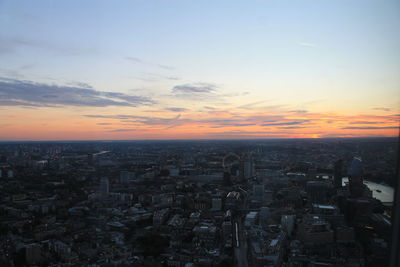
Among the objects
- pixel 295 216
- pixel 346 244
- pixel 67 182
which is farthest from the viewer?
pixel 67 182

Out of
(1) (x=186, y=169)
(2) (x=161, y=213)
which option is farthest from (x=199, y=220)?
(1) (x=186, y=169)

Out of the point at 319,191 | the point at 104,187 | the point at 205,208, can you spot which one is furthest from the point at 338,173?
the point at 104,187

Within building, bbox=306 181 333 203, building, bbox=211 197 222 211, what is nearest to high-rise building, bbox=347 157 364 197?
building, bbox=306 181 333 203

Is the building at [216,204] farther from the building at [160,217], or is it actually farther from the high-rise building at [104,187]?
the high-rise building at [104,187]

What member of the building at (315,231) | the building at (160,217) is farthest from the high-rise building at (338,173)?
the building at (160,217)

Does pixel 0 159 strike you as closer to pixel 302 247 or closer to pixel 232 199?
pixel 232 199

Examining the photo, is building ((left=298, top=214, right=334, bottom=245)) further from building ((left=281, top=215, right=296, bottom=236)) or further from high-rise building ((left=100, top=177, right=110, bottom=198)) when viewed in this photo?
high-rise building ((left=100, top=177, right=110, bottom=198))

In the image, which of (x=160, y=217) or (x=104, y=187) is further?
(x=104, y=187)

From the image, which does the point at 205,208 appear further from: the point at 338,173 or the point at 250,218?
the point at 338,173
